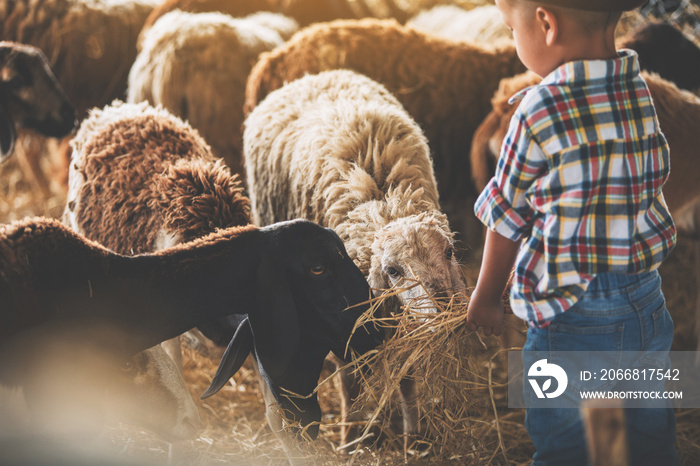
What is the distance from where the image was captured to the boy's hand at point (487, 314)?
2032mm

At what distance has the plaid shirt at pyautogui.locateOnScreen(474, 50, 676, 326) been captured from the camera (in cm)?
177

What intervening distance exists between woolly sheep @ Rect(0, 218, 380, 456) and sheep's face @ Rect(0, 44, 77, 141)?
2437mm

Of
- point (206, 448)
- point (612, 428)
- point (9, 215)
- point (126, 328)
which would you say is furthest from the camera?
point (9, 215)

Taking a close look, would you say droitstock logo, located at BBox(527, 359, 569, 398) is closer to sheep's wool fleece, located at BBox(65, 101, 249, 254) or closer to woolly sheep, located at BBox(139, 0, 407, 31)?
sheep's wool fleece, located at BBox(65, 101, 249, 254)

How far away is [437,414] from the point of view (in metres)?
2.46

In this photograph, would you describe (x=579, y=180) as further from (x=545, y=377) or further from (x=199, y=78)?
(x=199, y=78)

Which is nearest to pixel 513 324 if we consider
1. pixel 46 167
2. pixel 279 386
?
pixel 279 386

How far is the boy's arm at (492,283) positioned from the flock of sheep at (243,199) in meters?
0.26

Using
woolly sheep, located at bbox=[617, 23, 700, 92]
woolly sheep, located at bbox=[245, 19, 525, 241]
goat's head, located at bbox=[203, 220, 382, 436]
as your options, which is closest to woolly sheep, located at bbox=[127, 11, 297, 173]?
woolly sheep, located at bbox=[245, 19, 525, 241]

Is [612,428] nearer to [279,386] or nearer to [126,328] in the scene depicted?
[279,386]

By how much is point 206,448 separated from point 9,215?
4112 millimetres

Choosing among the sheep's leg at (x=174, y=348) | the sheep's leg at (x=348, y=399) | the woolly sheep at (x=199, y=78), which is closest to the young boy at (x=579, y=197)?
the sheep's leg at (x=348, y=399)

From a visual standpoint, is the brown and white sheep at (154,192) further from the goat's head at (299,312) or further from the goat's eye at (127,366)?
the goat's eye at (127,366)

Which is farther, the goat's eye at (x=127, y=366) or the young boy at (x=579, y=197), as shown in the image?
the goat's eye at (x=127, y=366)
